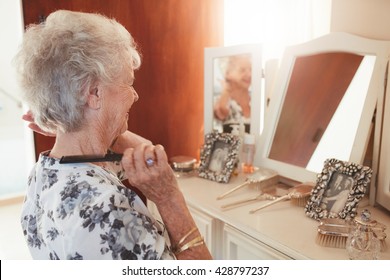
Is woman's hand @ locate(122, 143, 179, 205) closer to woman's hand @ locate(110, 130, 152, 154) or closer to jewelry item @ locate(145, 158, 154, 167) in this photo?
jewelry item @ locate(145, 158, 154, 167)

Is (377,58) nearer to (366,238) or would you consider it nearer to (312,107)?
(312,107)

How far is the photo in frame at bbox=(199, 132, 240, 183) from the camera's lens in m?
1.20

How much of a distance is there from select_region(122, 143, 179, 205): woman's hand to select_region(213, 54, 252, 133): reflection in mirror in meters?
0.71

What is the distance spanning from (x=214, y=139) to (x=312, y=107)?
39cm

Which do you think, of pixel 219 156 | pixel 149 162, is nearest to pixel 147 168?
pixel 149 162

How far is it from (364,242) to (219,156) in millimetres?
639

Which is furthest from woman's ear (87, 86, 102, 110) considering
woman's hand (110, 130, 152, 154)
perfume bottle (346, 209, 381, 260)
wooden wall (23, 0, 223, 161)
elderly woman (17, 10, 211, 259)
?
wooden wall (23, 0, 223, 161)

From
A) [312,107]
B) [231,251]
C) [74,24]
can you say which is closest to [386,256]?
[231,251]

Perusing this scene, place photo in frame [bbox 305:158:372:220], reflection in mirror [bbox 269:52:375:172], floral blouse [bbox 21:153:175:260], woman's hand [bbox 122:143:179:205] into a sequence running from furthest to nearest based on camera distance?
reflection in mirror [bbox 269:52:375:172]
photo in frame [bbox 305:158:372:220]
woman's hand [bbox 122:143:179:205]
floral blouse [bbox 21:153:175:260]

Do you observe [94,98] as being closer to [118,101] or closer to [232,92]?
[118,101]

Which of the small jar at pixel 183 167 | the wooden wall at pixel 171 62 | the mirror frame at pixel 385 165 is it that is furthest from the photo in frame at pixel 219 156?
the mirror frame at pixel 385 165

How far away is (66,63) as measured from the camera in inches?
23.3

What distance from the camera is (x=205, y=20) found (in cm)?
148

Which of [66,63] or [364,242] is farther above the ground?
[66,63]
